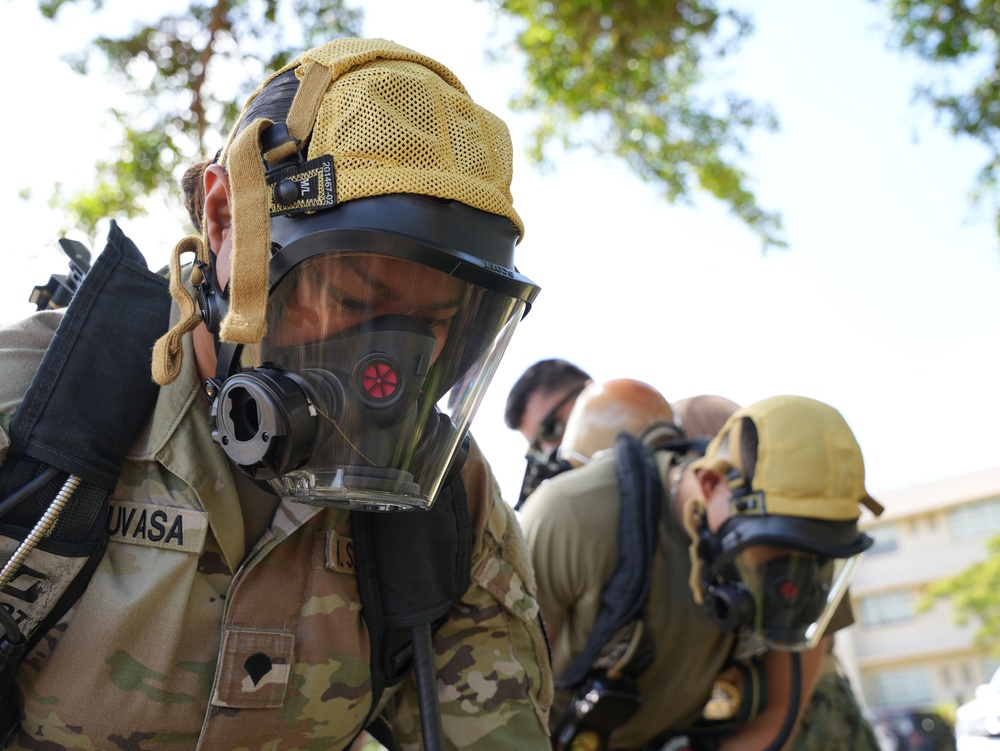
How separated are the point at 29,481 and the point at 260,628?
1.53ft

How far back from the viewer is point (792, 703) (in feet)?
12.0

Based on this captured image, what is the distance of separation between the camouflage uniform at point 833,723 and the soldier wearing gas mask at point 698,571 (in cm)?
48

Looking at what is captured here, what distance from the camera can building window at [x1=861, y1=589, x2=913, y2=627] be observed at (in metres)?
37.4

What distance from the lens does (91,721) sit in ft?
5.16

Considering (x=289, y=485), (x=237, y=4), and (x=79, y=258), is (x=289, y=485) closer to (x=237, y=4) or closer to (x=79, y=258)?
(x=79, y=258)

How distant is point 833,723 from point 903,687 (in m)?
37.3

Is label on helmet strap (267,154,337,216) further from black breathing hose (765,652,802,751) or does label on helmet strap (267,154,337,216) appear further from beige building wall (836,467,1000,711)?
beige building wall (836,467,1000,711)

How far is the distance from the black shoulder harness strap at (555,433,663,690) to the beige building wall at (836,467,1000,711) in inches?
1364

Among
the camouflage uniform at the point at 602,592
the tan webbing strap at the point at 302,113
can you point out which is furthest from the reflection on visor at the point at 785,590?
the tan webbing strap at the point at 302,113

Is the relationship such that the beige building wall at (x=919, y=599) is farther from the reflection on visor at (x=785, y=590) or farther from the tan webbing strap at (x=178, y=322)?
the tan webbing strap at (x=178, y=322)

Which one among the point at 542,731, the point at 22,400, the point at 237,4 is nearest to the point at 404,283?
the point at 22,400

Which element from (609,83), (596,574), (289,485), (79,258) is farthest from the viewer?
(609,83)

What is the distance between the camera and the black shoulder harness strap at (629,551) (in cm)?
326

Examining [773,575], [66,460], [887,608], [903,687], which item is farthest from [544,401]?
[903,687]
